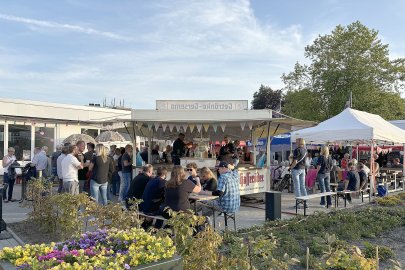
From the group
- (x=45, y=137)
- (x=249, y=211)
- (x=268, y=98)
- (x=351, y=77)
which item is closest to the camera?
(x=249, y=211)

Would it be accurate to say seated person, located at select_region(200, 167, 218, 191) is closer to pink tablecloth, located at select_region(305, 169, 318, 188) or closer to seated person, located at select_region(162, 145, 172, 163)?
seated person, located at select_region(162, 145, 172, 163)

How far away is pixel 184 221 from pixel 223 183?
3.45 meters

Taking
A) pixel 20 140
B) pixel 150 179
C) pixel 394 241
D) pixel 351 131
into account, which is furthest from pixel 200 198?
pixel 20 140

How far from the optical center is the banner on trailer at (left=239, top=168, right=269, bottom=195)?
1052 cm

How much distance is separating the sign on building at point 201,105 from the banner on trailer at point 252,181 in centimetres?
175

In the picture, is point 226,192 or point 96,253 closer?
point 96,253

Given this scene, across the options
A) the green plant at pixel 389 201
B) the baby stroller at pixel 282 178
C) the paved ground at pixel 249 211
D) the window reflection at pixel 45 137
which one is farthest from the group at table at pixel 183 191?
the window reflection at pixel 45 137

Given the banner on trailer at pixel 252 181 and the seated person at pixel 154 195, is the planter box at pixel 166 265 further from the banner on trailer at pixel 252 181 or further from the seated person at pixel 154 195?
the banner on trailer at pixel 252 181

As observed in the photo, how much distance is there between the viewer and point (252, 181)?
1084 centimetres

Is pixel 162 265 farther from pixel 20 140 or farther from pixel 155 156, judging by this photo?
pixel 20 140

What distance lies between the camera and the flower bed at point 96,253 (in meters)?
2.63

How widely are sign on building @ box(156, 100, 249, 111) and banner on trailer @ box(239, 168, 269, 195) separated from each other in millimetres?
1752

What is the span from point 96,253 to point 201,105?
8081 millimetres

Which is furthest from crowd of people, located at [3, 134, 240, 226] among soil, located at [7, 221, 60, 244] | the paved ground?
soil, located at [7, 221, 60, 244]
